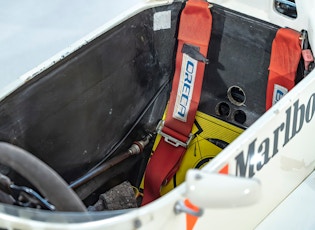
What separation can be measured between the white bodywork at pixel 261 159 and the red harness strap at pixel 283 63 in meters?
0.04

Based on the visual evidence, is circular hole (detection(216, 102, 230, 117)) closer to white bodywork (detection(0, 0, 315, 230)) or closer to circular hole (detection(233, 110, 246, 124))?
circular hole (detection(233, 110, 246, 124))

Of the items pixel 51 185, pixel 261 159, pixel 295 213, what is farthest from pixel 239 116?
pixel 51 185

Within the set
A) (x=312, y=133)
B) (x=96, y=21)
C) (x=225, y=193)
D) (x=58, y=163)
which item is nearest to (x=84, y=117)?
(x=58, y=163)

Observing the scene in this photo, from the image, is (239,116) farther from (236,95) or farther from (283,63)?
(283,63)

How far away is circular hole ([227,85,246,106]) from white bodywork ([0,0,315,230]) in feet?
0.71

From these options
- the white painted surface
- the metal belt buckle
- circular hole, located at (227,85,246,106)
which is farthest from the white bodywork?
the metal belt buckle

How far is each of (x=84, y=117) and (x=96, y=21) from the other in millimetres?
1118

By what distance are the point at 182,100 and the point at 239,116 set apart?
6.3 inches

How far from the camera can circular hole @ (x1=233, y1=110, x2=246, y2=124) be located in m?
1.99

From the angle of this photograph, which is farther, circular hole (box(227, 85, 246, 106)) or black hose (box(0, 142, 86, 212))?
circular hole (box(227, 85, 246, 106))

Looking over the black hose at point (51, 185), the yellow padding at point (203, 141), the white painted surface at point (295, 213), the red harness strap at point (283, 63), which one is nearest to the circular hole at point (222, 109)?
the yellow padding at point (203, 141)

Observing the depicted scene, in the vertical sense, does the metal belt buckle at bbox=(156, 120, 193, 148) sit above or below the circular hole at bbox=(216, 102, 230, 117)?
below

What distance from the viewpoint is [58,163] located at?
1851 millimetres

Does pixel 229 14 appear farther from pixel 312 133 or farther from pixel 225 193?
pixel 225 193
